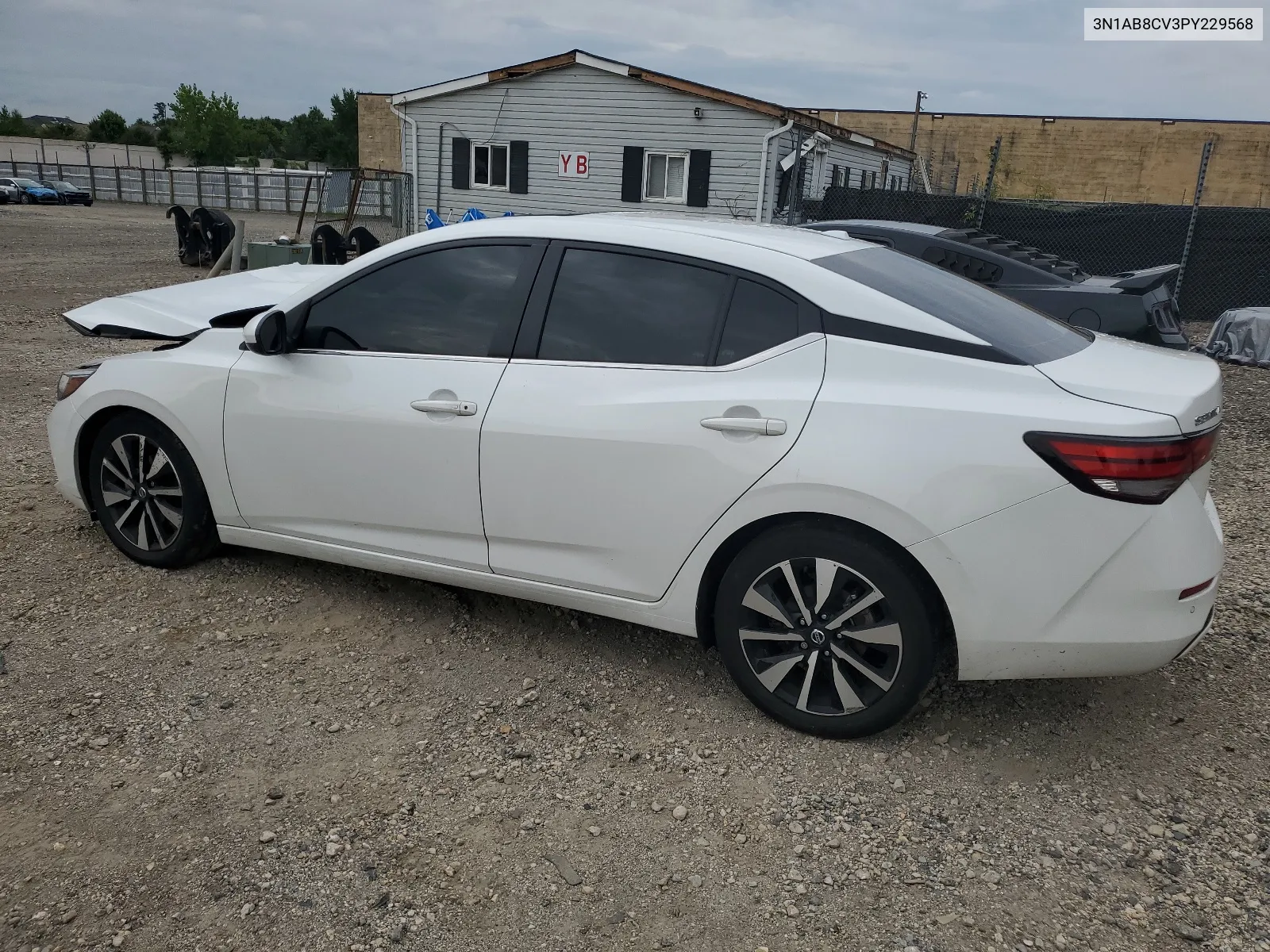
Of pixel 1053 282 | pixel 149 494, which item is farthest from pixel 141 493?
pixel 1053 282

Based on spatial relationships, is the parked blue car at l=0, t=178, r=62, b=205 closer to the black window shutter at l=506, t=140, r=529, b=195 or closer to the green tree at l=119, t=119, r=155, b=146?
the black window shutter at l=506, t=140, r=529, b=195

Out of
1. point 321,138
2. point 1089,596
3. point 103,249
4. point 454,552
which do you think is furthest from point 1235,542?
point 321,138

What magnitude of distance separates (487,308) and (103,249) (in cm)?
2181

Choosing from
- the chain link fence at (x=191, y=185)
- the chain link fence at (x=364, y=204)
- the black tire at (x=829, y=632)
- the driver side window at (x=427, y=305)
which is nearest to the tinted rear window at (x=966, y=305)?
the black tire at (x=829, y=632)

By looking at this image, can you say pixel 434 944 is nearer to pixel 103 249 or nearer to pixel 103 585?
pixel 103 585

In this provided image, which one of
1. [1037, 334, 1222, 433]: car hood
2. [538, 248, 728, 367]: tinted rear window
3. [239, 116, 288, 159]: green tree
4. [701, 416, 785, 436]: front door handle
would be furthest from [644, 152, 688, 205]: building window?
[239, 116, 288, 159]: green tree

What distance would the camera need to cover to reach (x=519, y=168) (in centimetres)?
2256

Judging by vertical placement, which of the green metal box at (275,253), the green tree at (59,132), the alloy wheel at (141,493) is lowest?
the alloy wheel at (141,493)

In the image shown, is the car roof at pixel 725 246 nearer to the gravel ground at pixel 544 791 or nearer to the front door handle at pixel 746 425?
the front door handle at pixel 746 425

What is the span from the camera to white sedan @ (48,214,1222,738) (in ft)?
9.05

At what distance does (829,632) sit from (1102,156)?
151 feet

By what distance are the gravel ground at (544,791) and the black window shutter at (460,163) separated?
20.1 m

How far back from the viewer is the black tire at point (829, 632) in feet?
9.52

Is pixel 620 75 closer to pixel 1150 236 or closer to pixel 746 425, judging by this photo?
pixel 1150 236
